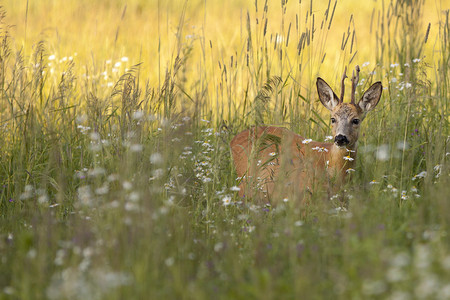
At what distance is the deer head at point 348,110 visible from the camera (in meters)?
4.49

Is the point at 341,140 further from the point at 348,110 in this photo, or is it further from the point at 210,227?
the point at 210,227

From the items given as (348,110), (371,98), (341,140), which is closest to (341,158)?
(341,140)

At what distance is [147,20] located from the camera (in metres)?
10.5

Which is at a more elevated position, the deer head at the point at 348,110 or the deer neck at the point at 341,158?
the deer head at the point at 348,110

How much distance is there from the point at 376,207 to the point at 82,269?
1404mm

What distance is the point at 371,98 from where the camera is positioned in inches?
186

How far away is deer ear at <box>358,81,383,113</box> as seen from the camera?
15.2 feet

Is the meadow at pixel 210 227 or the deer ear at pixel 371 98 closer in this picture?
the meadow at pixel 210 227

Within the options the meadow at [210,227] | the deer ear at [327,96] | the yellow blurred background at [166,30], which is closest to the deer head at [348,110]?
the deer ear at [327,96]

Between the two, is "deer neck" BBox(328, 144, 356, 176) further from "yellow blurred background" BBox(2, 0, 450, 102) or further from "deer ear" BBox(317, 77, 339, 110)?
"yellow blurred background" BBox(2, 0, 450, 102)

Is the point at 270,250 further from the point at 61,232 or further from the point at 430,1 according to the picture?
the point at 430,1

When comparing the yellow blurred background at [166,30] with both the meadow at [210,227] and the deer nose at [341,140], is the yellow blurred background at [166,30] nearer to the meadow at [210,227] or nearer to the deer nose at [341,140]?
the meadow at [210,227]

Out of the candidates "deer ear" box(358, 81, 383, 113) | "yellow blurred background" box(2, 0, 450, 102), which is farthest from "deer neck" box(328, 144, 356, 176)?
"yellow blurred background" box(2, 0, 450, 102)

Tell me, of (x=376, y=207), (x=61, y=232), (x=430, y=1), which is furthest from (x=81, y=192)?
(x=430, y=1)
